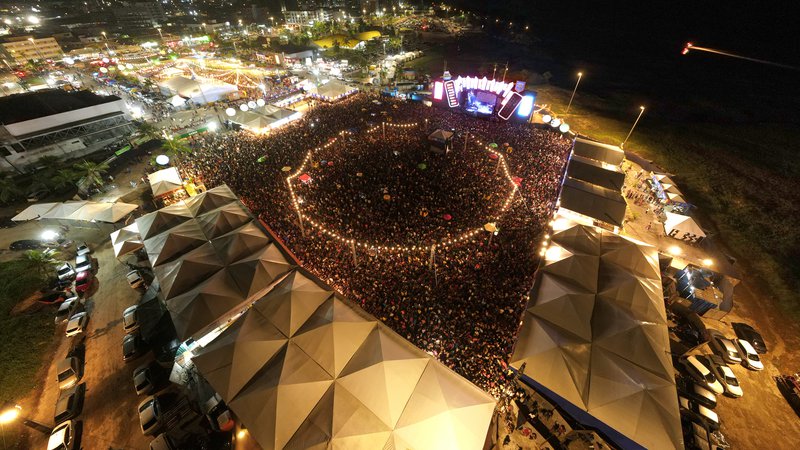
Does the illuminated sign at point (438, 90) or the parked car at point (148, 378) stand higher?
the illuminated sign at point (438, 90)

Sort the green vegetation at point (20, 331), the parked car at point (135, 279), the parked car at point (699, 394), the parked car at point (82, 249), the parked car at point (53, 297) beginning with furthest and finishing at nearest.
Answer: the parked car at point (82, 249) < the parked car at point (135, 279) < the parked car at point (53, 297) < the green vegetation at point (20, 331) < the parked car at point (699, 394)

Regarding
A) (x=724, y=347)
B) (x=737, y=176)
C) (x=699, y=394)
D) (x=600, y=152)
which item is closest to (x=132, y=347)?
(x=699, y=394)

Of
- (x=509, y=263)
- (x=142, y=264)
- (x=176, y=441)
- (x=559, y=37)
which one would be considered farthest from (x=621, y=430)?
(x=559, y=37)

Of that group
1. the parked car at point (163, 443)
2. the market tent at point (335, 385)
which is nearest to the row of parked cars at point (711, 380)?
the market tent at point (335, 385)

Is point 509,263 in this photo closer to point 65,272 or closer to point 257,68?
point 65,272

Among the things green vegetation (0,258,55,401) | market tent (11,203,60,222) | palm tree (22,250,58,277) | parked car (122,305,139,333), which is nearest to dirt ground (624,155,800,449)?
parked car (122,305,139,333)

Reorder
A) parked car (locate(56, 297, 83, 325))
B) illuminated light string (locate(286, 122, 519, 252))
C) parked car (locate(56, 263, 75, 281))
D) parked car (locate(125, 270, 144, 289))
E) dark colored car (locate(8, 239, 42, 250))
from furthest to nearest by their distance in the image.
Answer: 1. dark colored car (locate(8, 239, 42, 250))
2. illuminated light string (locate(286, 122, 519, 252))
3. parked car (locate(56, 263, 75, 281))
4. parked car (locate(125, 270, 144, 289))
5. parked car (locate(56, 297, 83, 325))

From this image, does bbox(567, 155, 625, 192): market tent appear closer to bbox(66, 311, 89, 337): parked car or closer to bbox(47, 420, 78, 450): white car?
bbox(47, 420, 78, 450): white car

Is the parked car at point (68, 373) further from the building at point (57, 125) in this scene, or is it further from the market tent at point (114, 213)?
the building at point (57, 125)
